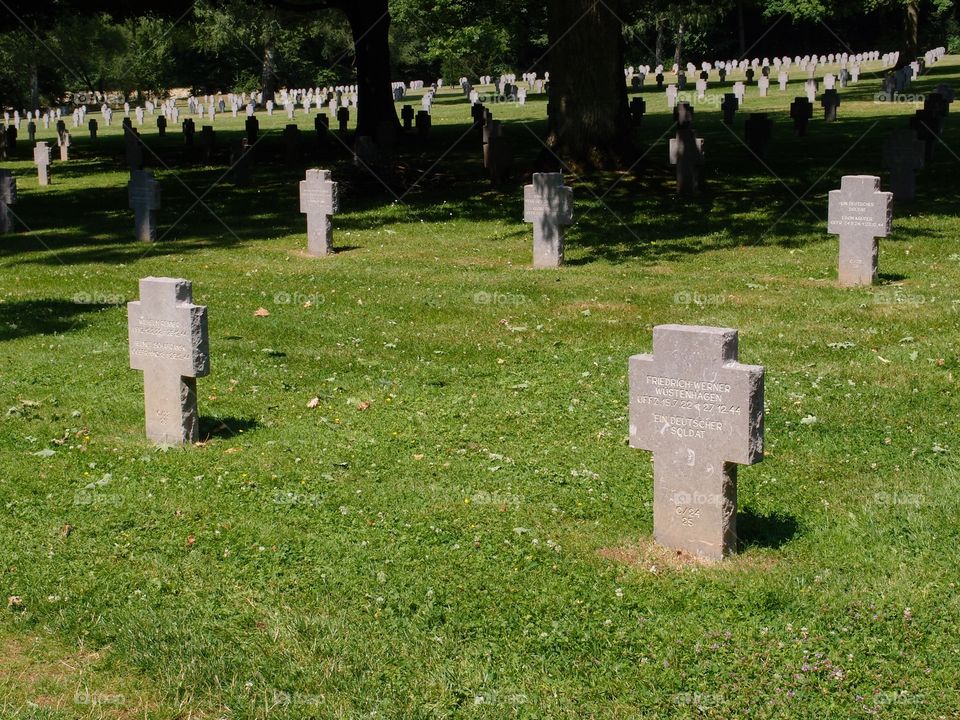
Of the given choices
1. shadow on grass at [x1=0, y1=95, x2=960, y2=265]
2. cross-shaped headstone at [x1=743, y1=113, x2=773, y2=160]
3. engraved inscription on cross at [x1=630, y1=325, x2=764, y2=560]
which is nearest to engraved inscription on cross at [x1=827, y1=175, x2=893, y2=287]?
shadow on grass at [x1=0, y1=95, x2=960, y2=265]

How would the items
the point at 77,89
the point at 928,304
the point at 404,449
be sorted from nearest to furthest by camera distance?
the point at 404,449 → the point at 928,304 → the point at 77,89

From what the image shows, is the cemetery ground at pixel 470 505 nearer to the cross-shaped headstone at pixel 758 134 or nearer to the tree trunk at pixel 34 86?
the cross-shaped headstone at pixel 758 134

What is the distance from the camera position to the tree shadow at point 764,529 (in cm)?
663

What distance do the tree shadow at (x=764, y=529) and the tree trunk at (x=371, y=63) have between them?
81.5 ft

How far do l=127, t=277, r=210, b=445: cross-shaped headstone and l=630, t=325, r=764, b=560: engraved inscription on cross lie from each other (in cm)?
330

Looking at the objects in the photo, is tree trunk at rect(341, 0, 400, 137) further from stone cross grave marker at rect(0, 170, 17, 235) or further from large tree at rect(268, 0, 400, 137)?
stone cross grave marker at rect(0, 170, 17, 235)

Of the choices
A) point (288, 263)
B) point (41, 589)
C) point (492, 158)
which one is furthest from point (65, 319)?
point (492, 158)

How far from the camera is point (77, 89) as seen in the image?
7881 cm

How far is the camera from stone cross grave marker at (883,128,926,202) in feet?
61.5

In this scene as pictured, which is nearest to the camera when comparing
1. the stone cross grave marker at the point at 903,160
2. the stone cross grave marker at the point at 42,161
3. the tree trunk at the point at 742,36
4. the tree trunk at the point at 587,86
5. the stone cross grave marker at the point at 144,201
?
the stone cross grave marker at the point at 903,160

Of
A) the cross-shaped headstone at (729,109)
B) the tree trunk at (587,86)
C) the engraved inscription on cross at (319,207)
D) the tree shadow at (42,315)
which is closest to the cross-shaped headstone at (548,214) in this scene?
the engraved inscription on cross at (319,207)

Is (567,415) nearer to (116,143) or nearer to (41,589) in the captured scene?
(41,589)

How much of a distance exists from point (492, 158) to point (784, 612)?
18992 millimetres

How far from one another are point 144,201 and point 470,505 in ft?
43.3
